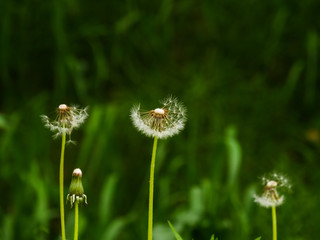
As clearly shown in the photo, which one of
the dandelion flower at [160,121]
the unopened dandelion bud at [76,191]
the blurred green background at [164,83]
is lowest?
the unopened dandelion bud at [76,191]

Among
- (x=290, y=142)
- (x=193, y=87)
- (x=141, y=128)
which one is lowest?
(x=141, y=128)

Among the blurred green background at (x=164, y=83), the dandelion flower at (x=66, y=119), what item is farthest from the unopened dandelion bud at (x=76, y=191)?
the blurred green background at (x=164, y=83)

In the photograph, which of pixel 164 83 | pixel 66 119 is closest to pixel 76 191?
pixel 66 119

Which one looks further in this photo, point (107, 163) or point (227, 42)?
point (227, 42)

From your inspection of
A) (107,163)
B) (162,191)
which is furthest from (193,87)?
(162,191)

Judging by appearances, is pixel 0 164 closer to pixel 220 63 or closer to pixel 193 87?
pixel 193 87

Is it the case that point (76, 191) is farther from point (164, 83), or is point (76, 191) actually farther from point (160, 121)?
point (164, 83)

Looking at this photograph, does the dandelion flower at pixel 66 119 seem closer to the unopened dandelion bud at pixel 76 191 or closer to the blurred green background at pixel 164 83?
the unopened dandelion bud at pixel 76 191
